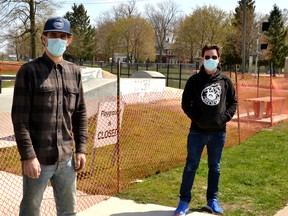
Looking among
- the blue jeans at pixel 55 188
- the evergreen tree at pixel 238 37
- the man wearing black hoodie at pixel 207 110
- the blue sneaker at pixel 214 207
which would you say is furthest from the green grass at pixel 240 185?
the evergreen tree at pixel 238 37

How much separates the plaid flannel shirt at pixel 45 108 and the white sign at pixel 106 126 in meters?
2.44

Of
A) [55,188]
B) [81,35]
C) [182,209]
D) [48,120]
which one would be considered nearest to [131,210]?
[182,209]

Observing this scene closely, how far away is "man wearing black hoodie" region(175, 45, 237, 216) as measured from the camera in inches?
163

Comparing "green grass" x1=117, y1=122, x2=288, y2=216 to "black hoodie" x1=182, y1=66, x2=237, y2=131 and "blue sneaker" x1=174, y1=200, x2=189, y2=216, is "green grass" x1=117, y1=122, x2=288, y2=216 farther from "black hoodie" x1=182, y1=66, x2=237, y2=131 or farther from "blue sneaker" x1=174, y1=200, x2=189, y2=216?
"black hoodie" x1=182, y1=66, x2=237, y2=131

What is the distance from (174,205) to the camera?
15.4 ft

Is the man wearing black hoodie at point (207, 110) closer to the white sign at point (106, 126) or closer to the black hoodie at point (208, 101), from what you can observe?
the black hoodie at point (208, 101)

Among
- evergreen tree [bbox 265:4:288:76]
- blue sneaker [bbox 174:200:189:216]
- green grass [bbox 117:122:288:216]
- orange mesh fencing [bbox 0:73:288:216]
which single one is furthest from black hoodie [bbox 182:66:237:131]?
evergreen tree [bbox 265:4:288:76]

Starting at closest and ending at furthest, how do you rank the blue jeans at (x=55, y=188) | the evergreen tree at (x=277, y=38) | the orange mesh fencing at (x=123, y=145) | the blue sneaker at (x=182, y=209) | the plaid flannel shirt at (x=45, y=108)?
the plaid flannel shirt at (x=45, y=108), the blue jeans at (x=55, y=188), the blue sneaker at (x=182, y=209), the orange mesh fencing at (x=123, y=145), the evergreen tree at (x=277, y=38)

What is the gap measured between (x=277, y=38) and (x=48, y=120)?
191ft

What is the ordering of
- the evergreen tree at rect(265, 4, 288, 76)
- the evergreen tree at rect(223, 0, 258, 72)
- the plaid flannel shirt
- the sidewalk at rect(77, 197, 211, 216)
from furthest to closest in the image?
the evergreen tree at rect(265, 4, 288, 76)
the evergreen tree at rect(223, 0, 258, 72)
the sidewalk at rect(77, 197, 211, 216)
the plaid flannel shirt

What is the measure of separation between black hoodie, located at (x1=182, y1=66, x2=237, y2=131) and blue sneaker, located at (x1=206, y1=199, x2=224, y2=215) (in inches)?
33.3

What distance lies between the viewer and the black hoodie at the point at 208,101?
4.14 metres

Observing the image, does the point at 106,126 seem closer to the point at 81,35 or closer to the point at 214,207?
the point at 214,207

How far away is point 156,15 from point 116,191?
73455mm
